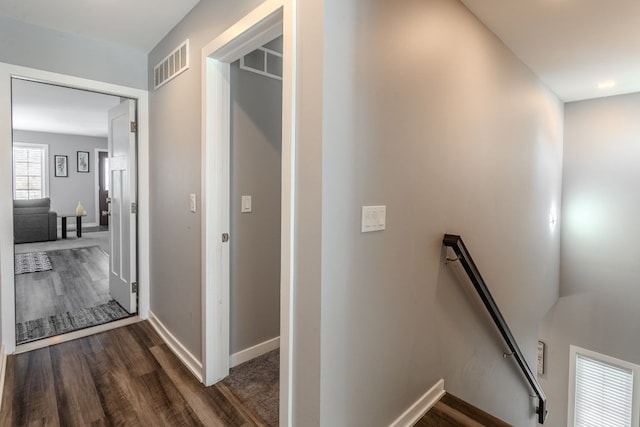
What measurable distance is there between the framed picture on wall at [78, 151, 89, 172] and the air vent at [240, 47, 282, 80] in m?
8.61

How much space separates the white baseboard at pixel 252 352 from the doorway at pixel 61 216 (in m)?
1.42

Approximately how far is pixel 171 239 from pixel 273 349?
120 centimetres

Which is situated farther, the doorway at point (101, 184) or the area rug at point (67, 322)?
the doorway at point (101, 184)

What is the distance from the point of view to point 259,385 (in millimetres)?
2148

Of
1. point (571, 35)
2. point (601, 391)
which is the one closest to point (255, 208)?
point (571, 35)

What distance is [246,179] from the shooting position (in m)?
2.34

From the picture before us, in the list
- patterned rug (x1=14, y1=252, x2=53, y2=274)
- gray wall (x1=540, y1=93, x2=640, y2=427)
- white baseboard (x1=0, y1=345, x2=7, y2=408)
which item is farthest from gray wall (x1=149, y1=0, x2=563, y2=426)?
patterned rug (x1=14, y1=252, x2=53, y2=274)

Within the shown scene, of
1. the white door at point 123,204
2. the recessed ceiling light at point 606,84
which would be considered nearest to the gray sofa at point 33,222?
the white door at point 123,204

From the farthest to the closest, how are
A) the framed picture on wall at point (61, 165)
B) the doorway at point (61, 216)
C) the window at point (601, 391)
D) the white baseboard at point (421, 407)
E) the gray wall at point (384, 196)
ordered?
the framed picture on wall at point (61, 165) → the window at point (601, 391) → the doorway at point (61, 216) → the white baseboard at point (421, 407) → the gray wall at point (384, 196)

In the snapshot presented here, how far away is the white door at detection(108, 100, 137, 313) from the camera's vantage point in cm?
303

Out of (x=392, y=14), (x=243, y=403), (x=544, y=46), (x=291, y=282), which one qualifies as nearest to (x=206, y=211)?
(x=291, y=282)

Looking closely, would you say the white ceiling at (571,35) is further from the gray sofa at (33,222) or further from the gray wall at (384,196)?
the gray sofa at (33,222)

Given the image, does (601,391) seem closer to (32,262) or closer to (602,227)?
(602,227)

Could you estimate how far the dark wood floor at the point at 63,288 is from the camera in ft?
10.9
